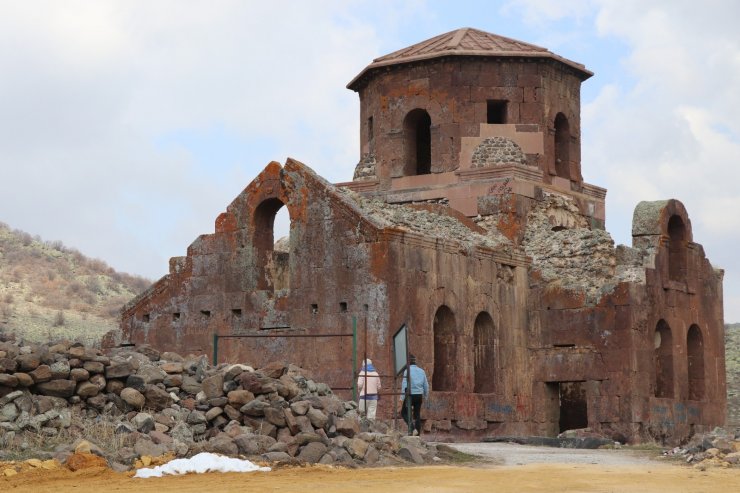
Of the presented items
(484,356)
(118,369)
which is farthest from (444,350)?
(118,369)

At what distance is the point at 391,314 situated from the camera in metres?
20.2

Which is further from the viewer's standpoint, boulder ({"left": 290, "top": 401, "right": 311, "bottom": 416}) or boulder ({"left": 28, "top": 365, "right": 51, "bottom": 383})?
boulder ({"left": 290, "top": 401, "right": 311, "bottom": 416})

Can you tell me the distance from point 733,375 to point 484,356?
46.2 feet

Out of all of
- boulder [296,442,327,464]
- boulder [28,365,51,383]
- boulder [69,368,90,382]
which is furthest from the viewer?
Answer: boulder [69,368,90,382]

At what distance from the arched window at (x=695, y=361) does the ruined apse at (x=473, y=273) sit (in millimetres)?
29

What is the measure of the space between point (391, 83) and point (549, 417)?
781 centimetres

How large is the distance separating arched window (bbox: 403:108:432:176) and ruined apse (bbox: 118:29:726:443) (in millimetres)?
54

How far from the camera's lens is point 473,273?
2184cm

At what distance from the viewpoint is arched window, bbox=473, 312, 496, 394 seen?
22.2m

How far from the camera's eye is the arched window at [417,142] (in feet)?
86.1

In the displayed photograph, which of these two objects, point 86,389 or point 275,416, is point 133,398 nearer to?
point 86,389

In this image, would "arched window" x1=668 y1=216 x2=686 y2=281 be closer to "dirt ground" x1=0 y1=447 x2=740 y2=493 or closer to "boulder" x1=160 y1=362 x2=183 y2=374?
"dirt ground" x1=0 y1=447 x2=740 y2=493

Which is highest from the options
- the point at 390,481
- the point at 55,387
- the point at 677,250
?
the point at 677,250

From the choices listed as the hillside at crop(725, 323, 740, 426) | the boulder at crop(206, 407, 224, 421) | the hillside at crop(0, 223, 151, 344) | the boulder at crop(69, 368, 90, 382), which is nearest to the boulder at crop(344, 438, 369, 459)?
the boulder at crop(206, 407, 224, 421)
